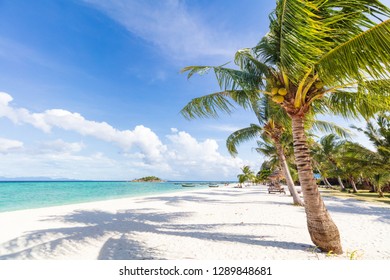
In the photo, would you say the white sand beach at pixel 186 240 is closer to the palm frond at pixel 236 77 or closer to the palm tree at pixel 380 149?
the palm frond at pixel 236 77

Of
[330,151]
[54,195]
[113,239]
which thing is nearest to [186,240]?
[113,239]

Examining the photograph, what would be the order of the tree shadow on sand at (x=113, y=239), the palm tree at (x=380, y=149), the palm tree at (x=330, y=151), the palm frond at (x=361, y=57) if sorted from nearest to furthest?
1. the palm frond at (x=361, y=57)
2. the tree shadow on sand at (x=113, y=239)
3. the palm tree at (x=380, y=149)
4. the palm tree at (x=330, y=151)

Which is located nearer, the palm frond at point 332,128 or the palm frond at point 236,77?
the palm frond at point 236,77

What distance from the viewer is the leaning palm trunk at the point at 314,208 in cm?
458

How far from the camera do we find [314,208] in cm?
472

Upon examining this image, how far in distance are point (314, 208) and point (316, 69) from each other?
2924 mm

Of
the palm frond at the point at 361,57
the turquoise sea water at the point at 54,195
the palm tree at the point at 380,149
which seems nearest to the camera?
the palm frond at the point at 361,57

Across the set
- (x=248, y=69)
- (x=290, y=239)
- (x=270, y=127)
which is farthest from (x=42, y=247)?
(x=270, y=127)

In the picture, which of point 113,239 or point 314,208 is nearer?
point 314,208

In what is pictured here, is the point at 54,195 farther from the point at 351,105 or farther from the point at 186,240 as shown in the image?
the point at 351,105

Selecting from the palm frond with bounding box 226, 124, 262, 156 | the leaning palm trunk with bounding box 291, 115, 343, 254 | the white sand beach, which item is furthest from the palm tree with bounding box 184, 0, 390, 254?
the palm frond with bounding box 226, 124, 262, 156

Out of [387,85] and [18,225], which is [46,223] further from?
[387,85]

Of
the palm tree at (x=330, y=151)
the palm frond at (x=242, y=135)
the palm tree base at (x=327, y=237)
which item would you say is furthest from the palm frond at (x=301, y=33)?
the palm tree at (x=330, y=151)

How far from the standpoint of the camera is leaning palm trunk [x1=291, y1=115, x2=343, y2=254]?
15.0ft
